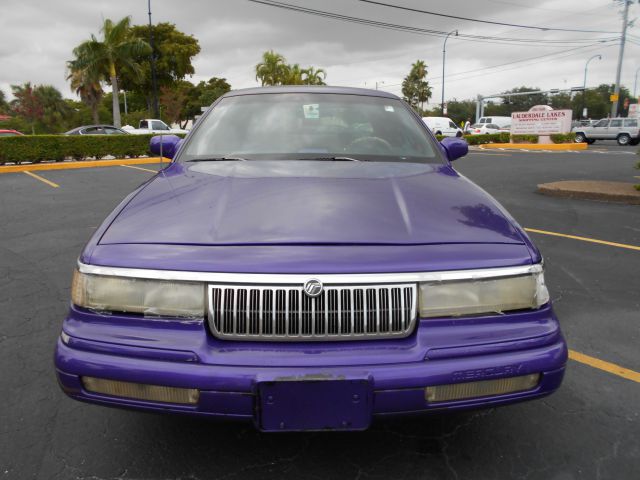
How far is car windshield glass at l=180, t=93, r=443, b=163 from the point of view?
2.86m

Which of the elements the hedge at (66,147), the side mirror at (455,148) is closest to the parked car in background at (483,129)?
the hedge at (66,147)

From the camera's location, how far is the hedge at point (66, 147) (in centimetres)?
1552

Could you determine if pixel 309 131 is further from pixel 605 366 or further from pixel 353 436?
pixel 605 366

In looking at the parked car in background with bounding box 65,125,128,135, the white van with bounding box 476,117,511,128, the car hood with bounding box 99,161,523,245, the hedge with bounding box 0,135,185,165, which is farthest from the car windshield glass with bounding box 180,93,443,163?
the white van with bounding box 476,117,511,128

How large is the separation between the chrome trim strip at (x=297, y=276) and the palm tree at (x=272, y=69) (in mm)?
47193

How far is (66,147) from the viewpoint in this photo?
16.9 meters

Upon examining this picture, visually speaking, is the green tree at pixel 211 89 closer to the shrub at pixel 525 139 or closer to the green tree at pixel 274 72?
the green tree at pixel 274 72

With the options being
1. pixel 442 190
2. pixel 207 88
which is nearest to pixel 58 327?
pixel 442 190

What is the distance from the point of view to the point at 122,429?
7.54 feet

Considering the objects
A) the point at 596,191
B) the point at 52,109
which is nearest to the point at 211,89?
the point at 52,109

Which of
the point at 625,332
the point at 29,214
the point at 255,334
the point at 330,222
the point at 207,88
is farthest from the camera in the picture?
the point at 207,88

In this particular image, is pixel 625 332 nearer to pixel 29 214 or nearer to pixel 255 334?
pixel 255 334

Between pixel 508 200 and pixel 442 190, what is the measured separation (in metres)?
7.03

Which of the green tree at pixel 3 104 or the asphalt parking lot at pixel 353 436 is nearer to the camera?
the asphalt parking lot at pixel 353 436
